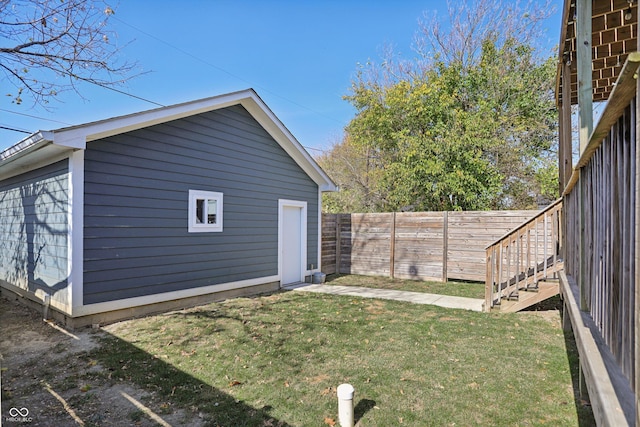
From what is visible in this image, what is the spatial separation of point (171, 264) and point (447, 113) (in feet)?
35.3

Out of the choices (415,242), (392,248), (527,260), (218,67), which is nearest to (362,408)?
(527,260)

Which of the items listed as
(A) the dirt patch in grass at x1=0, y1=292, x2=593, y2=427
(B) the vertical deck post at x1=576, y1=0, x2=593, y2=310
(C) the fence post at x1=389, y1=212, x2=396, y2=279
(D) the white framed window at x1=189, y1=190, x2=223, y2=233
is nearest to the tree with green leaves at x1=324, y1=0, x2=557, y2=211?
(C) the fence post at x1=389, y1=212, x2=396, y2=279

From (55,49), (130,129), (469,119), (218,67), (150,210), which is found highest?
(218,67)

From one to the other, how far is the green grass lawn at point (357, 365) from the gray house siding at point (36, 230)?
1.54m

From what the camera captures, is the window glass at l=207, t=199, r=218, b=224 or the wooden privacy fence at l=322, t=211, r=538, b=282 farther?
the wooden privacy fence at l=322, t=211, r=538, b=282

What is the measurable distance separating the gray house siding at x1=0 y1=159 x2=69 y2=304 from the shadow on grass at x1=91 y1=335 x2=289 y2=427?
182cm

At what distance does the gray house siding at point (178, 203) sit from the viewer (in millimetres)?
5453

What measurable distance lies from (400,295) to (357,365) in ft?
13.0

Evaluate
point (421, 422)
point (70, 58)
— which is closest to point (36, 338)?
point (70, 58)

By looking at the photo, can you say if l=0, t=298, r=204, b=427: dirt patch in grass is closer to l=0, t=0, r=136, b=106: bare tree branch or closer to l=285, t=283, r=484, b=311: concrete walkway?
l=0, t=0, r=136, b=106: bare tree branch

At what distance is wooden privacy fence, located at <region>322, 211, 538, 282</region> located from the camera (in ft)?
28.8

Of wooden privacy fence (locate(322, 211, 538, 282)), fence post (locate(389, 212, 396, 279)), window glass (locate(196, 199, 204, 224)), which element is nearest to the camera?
window glass (locate(196, 199, 204, 224))

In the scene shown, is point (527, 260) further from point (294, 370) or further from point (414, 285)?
point (294, 370)

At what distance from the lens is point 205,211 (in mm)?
6996
